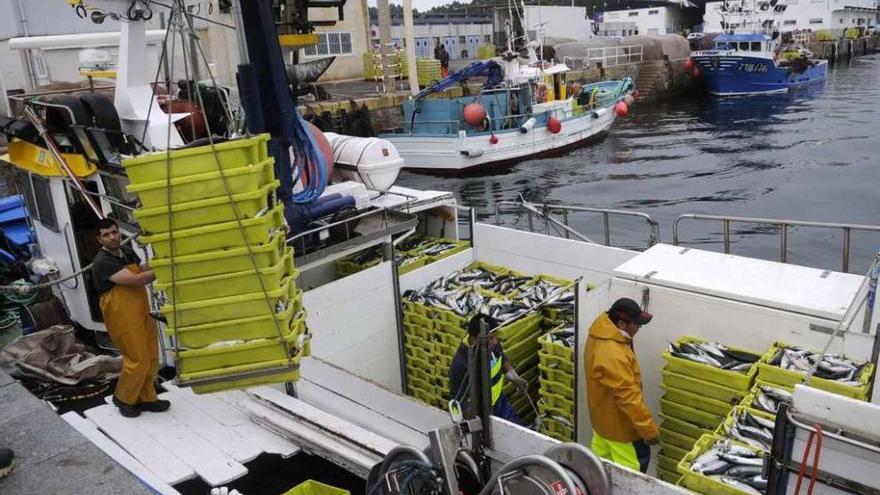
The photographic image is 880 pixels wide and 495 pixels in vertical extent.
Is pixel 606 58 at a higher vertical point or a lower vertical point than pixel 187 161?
higher

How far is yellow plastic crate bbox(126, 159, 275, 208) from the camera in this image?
3904mm

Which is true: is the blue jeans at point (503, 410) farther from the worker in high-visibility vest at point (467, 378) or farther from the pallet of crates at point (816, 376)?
the pallet of crates at point (816, 376)

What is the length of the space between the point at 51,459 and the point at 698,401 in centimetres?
488

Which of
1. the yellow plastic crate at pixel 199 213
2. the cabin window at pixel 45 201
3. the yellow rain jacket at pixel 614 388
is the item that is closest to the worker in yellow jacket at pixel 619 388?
the yellow rain jacket at pixel 614 388

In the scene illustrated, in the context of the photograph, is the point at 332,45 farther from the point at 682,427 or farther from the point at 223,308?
the point at 223,308

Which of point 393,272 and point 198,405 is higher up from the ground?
point 393,272

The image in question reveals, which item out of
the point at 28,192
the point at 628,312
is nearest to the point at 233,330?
the point at 628,312

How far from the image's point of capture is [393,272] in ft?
24.2

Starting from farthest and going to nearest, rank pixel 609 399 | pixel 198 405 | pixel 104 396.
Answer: pixel 104 396 < pixel 198 405 < pixel 609 399

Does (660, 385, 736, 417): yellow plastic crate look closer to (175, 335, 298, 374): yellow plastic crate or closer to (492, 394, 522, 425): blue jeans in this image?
(492, 394, 522, 425): blue jeans

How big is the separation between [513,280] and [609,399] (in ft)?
10.2

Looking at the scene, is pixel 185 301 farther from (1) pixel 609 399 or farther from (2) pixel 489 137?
(2) pixel 489 137

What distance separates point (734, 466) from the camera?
12.5 feet

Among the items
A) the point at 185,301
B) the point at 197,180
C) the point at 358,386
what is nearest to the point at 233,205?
the point at 197,180
